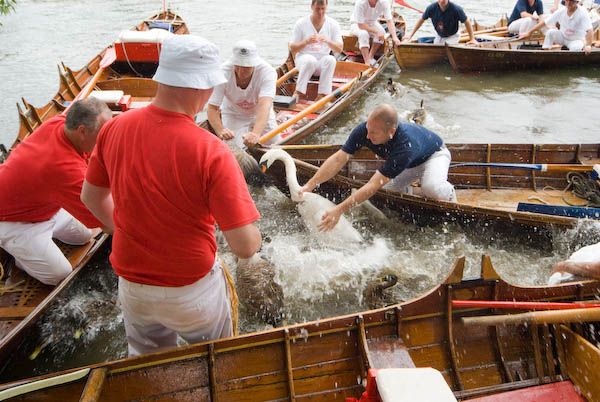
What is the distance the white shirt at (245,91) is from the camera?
6039 mm

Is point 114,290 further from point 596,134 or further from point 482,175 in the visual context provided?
point 596,134

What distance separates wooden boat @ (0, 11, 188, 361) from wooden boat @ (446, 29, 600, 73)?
26.3 ft

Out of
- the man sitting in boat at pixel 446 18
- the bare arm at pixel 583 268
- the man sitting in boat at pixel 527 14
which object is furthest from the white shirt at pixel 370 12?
the bare arm at pixel 583 268

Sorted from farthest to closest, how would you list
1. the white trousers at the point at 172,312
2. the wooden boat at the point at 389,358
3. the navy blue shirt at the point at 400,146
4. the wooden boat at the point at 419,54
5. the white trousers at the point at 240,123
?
the wooden boat at the point at 419,54, the white trousers at the point at 240,123, the navy blue shirt at the point at 400,146, the wooden boat at the point at 389,358, the white trousers at the point at 172,312

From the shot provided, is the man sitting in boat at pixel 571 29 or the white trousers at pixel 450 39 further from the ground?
the man sitting in boat at pixel 571 29

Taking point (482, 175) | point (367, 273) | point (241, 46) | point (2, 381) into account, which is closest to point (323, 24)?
point (241, 46)

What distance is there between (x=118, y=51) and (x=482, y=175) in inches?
321

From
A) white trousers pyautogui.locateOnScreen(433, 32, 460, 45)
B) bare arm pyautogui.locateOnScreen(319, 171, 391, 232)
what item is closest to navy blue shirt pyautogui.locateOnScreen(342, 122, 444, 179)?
bare arm pyautogui.locateOnScreen(319, 171, 391, 232)

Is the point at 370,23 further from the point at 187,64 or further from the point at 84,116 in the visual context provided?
the point at 187,64

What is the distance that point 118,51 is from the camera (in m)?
9.38

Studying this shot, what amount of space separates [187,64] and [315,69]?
6.99 m

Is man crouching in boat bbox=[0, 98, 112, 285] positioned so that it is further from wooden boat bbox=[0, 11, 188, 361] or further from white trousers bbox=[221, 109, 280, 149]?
white trousers bbox=[221, 109, 280, 149]

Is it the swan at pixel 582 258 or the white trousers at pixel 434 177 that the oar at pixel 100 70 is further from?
the swan at pixel 582 258

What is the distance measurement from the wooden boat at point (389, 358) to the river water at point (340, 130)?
1.31 metres
